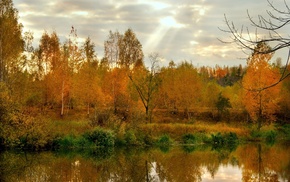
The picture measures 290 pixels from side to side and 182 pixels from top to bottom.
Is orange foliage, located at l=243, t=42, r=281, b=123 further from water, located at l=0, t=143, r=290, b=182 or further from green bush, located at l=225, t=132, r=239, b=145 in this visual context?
water, located at l=0, t=143, r=290, b=182

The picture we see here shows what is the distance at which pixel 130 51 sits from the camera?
153 ft

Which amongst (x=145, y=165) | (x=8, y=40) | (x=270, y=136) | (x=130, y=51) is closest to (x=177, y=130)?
(x=270, y=136)

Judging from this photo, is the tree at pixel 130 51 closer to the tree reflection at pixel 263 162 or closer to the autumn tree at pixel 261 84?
the autumn tree at pixel 261 84

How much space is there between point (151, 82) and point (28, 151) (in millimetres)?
18160

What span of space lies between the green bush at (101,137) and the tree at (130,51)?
20.3 m

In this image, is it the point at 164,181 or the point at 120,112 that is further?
the point at 120,112

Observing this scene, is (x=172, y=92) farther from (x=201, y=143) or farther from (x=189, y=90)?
(x=201, y=143)

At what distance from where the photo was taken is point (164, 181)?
46.6ft

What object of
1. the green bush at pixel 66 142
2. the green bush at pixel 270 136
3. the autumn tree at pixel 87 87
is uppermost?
the autumn tree at pixel 87 87

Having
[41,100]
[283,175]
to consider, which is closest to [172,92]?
[41,100]

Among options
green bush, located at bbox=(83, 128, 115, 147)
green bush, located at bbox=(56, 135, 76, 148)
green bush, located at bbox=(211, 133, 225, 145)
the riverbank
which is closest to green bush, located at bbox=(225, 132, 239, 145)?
the riverbank

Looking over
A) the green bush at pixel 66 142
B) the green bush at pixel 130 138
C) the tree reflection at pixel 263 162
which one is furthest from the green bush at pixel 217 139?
the green bush at pixel 66 142

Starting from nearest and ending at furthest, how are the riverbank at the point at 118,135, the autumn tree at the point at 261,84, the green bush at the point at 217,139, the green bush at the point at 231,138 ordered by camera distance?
the riverbank at the point at 118,135 < the green bush at the point at 217,139 < the green bush at the point at 231,138 < the autumn tree at the point at 261,84

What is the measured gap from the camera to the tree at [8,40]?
30.3 m
